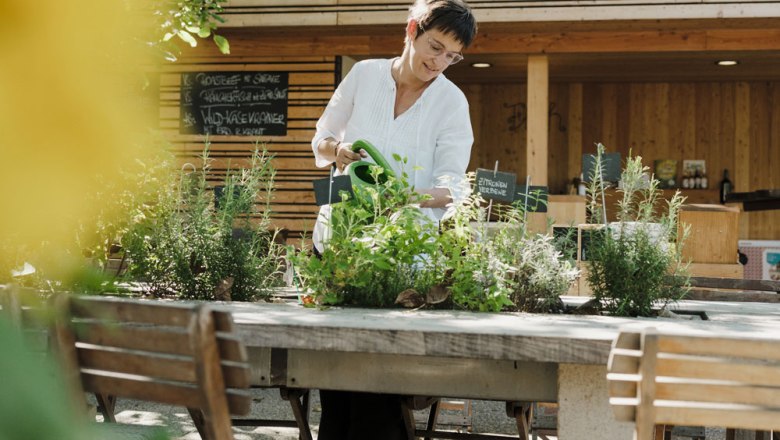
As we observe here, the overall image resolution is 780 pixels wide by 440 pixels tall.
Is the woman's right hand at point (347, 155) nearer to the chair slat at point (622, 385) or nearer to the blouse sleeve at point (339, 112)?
the blouse sleeve at point (339, 112)

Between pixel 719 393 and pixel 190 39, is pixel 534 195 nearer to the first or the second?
pixel 719 393

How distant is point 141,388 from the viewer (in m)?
1.49

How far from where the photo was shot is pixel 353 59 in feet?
26.8

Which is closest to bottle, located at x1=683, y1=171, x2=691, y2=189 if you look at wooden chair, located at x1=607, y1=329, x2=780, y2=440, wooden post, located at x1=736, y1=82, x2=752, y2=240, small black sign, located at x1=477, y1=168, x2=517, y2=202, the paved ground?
wooden post, located at x1=736, y1=82, x2=752, y2=240

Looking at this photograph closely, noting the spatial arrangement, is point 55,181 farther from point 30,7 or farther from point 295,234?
point 295,234

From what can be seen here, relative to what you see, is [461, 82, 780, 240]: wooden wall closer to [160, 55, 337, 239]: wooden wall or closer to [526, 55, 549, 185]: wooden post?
[526, 55, 549, 185]: wooden post

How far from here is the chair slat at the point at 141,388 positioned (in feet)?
4.72

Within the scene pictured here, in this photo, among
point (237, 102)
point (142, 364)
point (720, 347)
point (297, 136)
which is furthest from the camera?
point (237, 102)

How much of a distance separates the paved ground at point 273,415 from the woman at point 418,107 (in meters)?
1.89

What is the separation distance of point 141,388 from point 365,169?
3.76 ft

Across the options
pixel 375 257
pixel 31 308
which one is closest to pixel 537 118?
pixel 375 257

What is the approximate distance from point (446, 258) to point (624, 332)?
33.8 inches

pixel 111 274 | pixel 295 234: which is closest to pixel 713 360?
pixel 111 274

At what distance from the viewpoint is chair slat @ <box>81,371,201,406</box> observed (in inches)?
56.7
